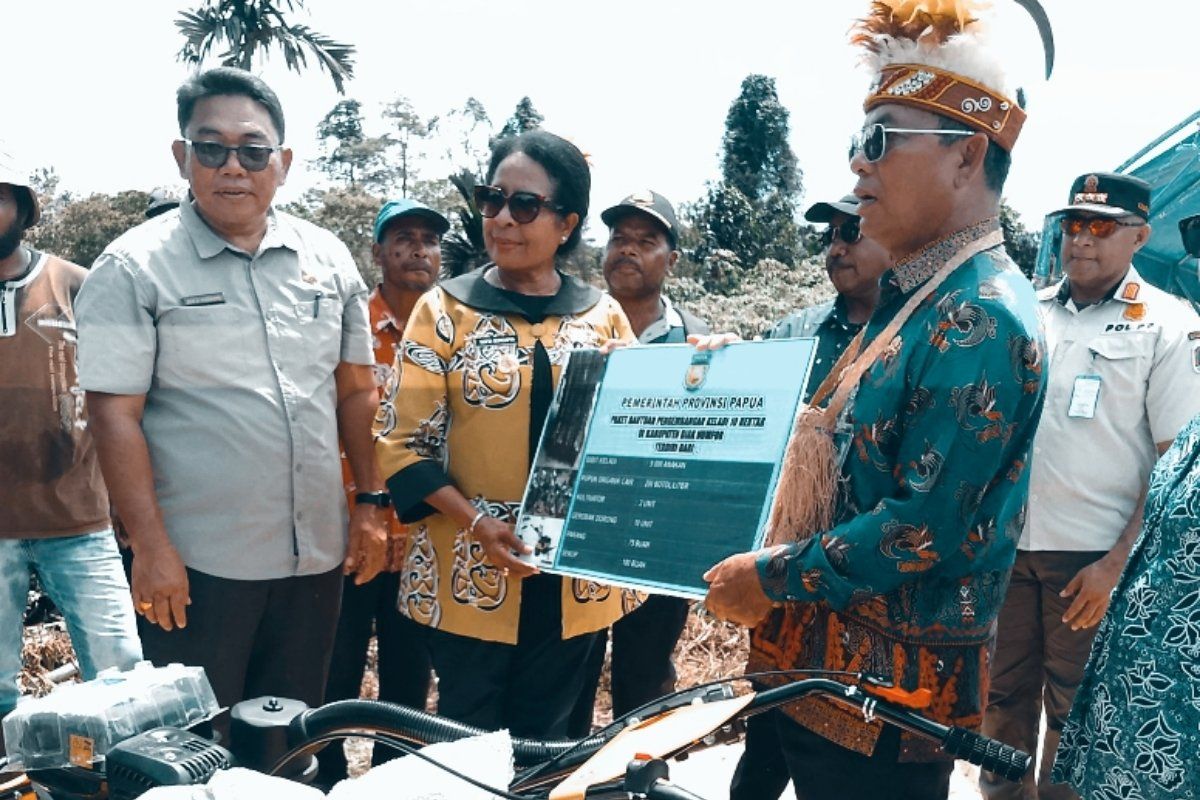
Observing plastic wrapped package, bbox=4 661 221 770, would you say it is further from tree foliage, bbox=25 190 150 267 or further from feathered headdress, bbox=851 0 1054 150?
tree foliage, bbox=25 190 150 267

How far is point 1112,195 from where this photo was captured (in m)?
4.33

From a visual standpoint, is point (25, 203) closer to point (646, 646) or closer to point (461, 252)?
point (461, 252)

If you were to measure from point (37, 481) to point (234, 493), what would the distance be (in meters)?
1.14

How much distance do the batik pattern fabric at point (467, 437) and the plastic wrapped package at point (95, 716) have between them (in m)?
1.21

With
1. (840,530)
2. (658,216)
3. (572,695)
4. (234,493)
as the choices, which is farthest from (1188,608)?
(658,216)

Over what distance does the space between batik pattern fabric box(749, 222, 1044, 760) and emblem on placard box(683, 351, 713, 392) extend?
0.39 meters

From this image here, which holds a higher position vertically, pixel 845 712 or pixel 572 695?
pixel 845 712

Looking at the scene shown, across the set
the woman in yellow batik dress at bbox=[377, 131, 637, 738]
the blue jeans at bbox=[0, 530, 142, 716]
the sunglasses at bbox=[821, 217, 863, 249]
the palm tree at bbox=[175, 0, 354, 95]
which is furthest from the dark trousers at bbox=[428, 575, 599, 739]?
the palm tree at bbox=[175, 0, 354, 95]

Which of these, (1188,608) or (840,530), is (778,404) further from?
(1188,608)

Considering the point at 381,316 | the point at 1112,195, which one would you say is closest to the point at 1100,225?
the point at 1112,195

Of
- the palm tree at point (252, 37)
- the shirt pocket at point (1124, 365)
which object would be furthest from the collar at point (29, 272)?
the palm tree at point (252, 37)

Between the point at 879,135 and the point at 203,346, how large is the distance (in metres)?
1.86

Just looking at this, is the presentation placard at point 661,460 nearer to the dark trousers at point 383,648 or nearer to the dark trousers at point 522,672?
the dark trousers at point 522,672

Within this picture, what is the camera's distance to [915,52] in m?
2.09
